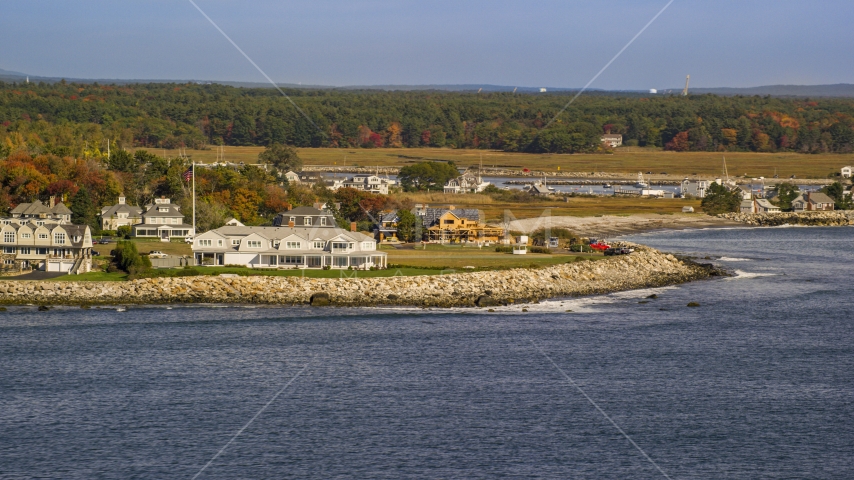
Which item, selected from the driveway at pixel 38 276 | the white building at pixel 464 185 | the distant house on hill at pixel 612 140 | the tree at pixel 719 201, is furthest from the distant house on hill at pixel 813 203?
the driveway at pixel 38 276

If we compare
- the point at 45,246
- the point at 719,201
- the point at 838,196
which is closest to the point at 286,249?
the point at 45,246

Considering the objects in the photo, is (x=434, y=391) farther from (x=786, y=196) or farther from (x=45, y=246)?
(x=786, y=196)

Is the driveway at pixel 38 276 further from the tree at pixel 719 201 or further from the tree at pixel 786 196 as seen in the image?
the tree at pixel 786 196

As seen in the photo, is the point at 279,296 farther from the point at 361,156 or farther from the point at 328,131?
the point at 328,131

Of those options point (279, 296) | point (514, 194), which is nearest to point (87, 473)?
point (279, 296)

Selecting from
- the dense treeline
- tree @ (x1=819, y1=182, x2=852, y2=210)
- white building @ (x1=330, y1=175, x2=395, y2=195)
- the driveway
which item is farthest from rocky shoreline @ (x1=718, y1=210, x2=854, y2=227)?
the driveway

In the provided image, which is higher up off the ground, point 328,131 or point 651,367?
point 328,131
